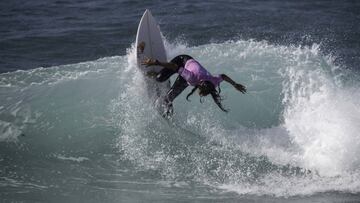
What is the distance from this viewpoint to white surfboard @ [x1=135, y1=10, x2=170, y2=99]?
10719mm

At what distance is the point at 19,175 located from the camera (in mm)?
9297

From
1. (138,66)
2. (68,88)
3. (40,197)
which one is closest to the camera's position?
→ (40,197)

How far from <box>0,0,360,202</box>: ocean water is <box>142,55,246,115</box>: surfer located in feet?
2.85

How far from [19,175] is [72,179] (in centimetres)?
90

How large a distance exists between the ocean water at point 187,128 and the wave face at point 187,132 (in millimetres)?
24

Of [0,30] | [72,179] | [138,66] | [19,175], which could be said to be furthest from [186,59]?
[0,30]

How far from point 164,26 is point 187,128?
731 centimetres

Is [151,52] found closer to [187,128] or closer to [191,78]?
[187,128]

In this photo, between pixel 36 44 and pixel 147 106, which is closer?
pixel 147 106

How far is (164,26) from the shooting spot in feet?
57.6

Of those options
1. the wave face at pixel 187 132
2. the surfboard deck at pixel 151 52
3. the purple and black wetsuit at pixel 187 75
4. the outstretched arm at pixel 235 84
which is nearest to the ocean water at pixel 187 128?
the wave face at pixel 187 132

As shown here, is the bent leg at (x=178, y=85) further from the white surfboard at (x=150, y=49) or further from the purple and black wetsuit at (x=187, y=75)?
the white surfboard at (x=150, y=49)

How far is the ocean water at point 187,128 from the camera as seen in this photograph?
29.3ft

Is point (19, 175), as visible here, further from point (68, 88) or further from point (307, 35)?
point (307, 35)
